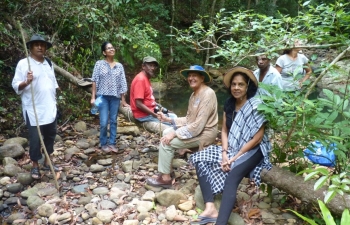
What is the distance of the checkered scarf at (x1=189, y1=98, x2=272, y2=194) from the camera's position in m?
3.06

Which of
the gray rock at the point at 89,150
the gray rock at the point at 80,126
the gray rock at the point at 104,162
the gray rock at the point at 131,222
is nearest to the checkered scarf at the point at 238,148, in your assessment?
the gray rock at the point at 131,222

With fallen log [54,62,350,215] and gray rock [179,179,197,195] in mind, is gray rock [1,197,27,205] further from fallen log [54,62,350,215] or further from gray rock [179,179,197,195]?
fallen log [54,62,350,215]

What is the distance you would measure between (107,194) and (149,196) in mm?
557

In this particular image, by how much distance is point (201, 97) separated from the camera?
11.7 feet

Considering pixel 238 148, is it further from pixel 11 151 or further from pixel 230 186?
pixel 11 151

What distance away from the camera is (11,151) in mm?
4527

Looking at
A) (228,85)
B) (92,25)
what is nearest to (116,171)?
(228,85)

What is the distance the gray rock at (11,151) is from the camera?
448 centimetres

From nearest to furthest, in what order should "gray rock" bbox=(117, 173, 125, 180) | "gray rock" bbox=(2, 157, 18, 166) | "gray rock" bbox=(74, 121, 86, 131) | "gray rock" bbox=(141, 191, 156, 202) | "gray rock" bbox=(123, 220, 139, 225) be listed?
"gray rock" bbox=(123, 220, 139, 225) < "gray rock" bbox=(141, 191, 156, 202) < "gray rock" bbox=(117, 173, 125, 180) < "gray rock" bbox=(2, 157, 18, 166) < "gray rock" bbox=(74, 121, 86, 131)

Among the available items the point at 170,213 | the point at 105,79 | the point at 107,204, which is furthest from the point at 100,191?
the point at 105,79

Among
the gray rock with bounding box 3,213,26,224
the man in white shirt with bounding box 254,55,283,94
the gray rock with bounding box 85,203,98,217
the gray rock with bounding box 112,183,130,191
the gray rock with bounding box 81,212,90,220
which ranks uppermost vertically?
the man in white shirt with bounding box 254,55,283,94

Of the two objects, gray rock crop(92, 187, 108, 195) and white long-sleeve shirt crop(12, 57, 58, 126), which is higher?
white long-sleeve shirt crop(12, 57, 58, 126)

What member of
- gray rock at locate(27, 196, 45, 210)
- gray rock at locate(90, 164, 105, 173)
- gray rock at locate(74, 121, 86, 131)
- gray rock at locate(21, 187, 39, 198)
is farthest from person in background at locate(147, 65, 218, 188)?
gray rock at locate(74, 121, 86, 131)

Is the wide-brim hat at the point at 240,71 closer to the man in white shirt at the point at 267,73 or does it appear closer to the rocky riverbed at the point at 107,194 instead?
the man in white shirt at the point at 267,73
